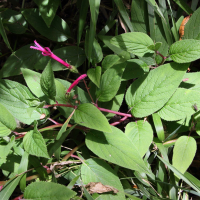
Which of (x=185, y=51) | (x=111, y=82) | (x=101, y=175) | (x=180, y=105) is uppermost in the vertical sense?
(x=185, y=51)

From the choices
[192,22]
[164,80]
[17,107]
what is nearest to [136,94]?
[164,80]

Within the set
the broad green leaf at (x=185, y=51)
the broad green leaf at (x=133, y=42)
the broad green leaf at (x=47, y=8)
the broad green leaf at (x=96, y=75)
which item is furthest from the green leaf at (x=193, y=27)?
the broad green leaf at (x=47, y=8)

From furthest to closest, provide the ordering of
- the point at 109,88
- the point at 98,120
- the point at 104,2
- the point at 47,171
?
the point at 104,2
the point at 47,171
the point at 109,88
the point at 98,120

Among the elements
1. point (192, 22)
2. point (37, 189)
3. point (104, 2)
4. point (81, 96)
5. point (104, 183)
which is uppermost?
point (104, 2)

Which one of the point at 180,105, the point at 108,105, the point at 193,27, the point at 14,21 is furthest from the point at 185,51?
the point at 14,21

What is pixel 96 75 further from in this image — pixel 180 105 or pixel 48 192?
pixel 48 192

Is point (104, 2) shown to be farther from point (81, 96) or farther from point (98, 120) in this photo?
point (98, 120)

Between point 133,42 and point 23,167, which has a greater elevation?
point 133,42
